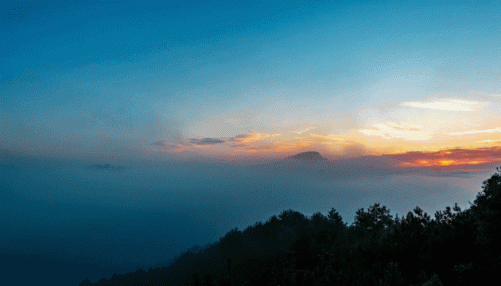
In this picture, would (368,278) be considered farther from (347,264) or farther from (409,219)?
(409,219)

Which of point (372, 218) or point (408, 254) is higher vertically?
point (372, 218)

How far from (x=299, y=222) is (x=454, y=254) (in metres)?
28.6

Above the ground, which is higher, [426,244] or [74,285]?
[426,244]

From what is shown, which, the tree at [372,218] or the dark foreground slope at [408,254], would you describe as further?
the tree at [372,218]

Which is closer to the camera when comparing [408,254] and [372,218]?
[408,254]

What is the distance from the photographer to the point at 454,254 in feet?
56.5

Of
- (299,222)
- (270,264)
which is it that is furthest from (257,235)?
(270,264)

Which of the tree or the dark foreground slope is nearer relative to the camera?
the dark foreground slope

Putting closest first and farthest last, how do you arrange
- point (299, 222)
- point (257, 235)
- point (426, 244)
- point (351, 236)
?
point (426, 244) → point (351, 236) → point (299, 222) → point (257, 235)

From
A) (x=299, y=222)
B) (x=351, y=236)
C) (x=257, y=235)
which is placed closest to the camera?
(x=351, y=236)

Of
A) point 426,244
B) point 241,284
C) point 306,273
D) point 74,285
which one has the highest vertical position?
point 426,244

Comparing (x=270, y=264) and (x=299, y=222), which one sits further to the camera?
(x=299, y=222)

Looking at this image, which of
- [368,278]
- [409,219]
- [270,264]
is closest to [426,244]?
[409,219]

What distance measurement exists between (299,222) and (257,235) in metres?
7.67
